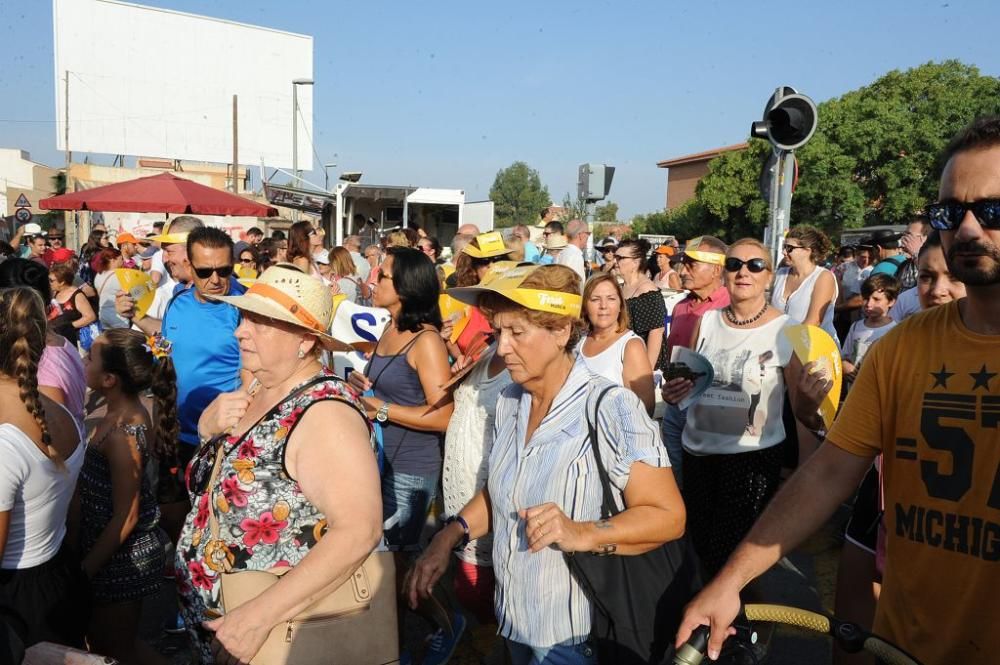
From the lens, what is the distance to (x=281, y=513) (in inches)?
90.8

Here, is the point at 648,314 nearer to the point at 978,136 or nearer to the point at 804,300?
the point at 804,300

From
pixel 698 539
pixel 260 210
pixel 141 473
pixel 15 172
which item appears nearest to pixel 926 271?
pixel 698 539

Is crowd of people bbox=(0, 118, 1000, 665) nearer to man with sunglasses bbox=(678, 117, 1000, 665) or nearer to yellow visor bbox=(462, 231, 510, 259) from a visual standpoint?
man with sunglasses bbox=(678, 117, 1000, 665)

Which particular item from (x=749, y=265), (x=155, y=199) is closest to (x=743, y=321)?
(x=749, y=265)

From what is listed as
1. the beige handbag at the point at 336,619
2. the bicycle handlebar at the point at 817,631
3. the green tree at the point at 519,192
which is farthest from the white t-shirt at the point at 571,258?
the green tree at the point at 519,192

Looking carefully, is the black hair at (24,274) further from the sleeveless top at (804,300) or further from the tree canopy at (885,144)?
the tree canopy at (885,144)

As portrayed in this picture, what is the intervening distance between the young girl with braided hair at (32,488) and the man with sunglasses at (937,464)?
2.21 meters

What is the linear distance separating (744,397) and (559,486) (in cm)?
185

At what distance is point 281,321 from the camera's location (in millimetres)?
2605

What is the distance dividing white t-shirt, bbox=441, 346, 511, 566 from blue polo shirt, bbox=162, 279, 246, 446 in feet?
5.71

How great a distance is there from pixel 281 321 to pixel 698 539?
2.52 metres

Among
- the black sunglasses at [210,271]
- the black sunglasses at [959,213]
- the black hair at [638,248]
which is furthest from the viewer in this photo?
the black hair at [638,248]

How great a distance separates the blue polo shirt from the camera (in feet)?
15.0

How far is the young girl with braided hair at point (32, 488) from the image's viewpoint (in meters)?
2.64
